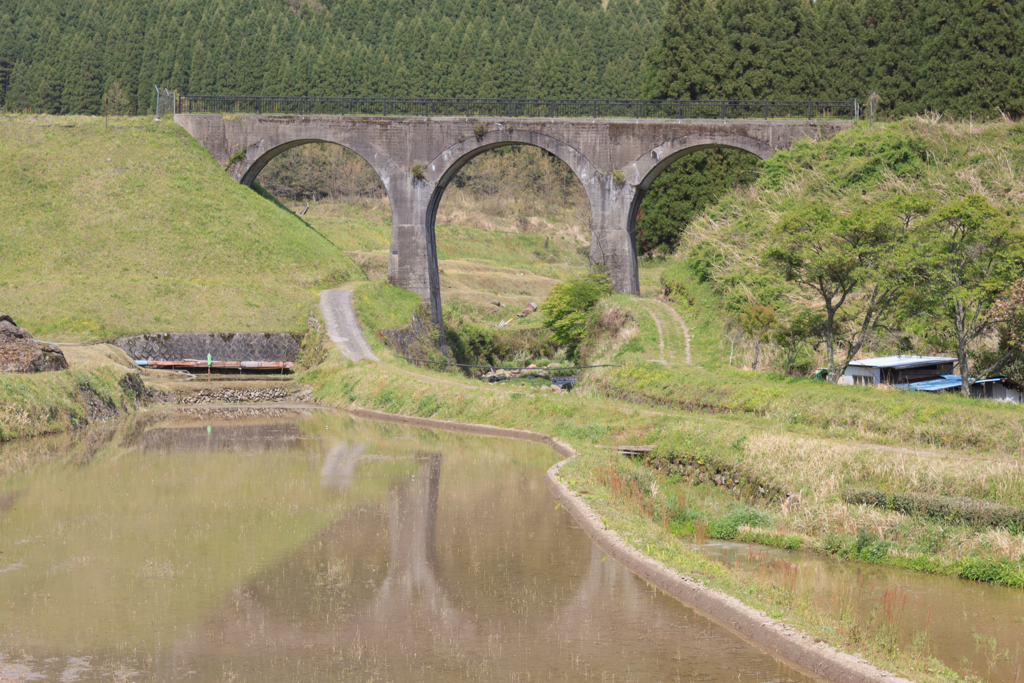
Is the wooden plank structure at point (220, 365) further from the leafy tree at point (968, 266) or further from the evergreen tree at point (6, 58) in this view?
the evergreen tree at point (6, 58)

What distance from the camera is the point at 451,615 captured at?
41.8ft

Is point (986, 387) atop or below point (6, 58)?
below

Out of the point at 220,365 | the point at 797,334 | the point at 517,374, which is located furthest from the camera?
the point at 517,374

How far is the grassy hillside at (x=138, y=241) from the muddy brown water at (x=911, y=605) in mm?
32203

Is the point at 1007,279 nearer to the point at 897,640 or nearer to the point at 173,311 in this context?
the point at 897,640

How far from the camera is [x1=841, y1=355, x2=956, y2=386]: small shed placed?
29375 millimetres

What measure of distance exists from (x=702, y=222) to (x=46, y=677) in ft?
141

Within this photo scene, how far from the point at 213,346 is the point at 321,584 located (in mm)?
30868

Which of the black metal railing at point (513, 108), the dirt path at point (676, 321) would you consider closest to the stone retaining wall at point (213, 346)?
the dirt path at point (676, 321)

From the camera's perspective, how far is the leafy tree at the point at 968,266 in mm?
27312

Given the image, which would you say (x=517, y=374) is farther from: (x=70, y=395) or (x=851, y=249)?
(x=70, y=395)

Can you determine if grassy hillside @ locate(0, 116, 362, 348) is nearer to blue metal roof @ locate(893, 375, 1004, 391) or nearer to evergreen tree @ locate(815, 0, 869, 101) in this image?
blue metal roof @ locate(893, 375, 1004, 391)

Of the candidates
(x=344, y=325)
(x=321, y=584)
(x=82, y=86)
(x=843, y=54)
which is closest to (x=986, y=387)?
(x=321, y=584)

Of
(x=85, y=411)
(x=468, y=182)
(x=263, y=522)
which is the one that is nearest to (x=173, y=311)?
(x=85, y=411)
